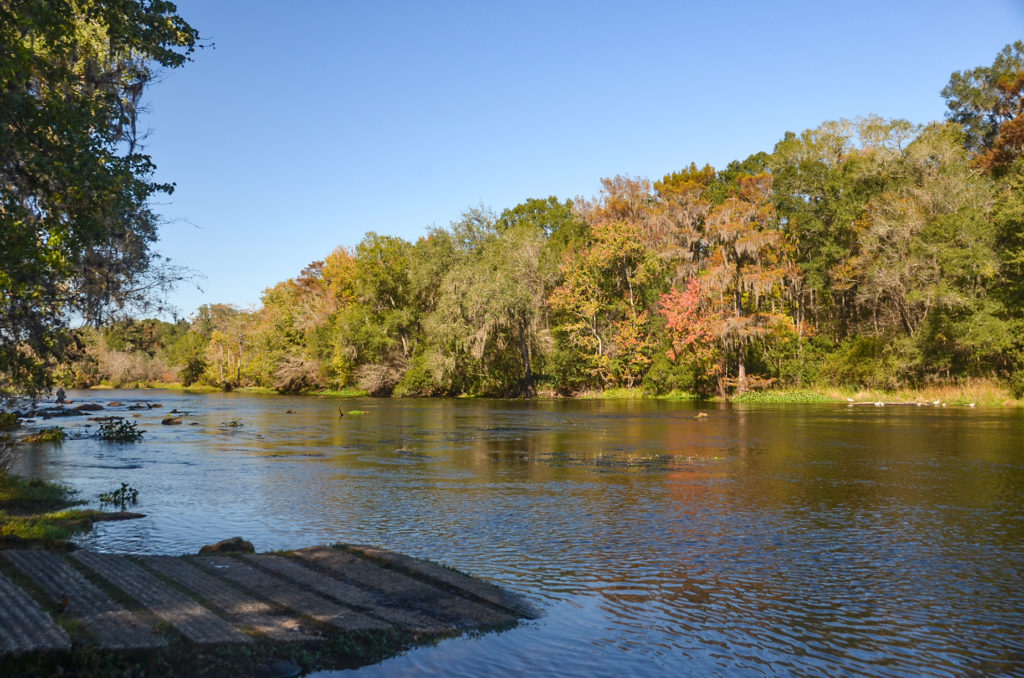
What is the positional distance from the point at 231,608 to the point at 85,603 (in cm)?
134

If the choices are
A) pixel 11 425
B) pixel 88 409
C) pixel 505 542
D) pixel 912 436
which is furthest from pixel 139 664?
pixel 88 409

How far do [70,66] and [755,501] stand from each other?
18253 mm

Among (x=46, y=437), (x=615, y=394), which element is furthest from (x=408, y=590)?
(x=615, y=394)

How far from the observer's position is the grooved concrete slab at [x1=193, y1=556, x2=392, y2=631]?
24.5 feet

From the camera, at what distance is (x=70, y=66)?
1686cm

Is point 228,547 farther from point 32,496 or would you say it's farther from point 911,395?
point 911,395

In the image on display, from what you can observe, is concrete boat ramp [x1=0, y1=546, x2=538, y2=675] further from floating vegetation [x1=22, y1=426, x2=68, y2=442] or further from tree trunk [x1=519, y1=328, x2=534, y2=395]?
tree trunk [x1=519, y1=328, x2=534, y2=395]

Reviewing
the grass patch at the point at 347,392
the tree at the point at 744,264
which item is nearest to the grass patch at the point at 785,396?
the tree at the point at 744,264

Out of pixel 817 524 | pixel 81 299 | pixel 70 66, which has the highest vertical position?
pixel 70 66

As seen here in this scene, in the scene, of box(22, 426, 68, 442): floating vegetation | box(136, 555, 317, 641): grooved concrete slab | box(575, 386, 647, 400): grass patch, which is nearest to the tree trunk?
box(575, 386, 647, 400): grass patch

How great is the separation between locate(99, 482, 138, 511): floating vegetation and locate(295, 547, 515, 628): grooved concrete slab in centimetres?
812

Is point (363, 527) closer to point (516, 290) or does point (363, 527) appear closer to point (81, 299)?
point (81, 299)

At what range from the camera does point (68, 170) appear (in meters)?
11.6

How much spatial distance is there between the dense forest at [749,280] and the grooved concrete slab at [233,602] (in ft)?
159
